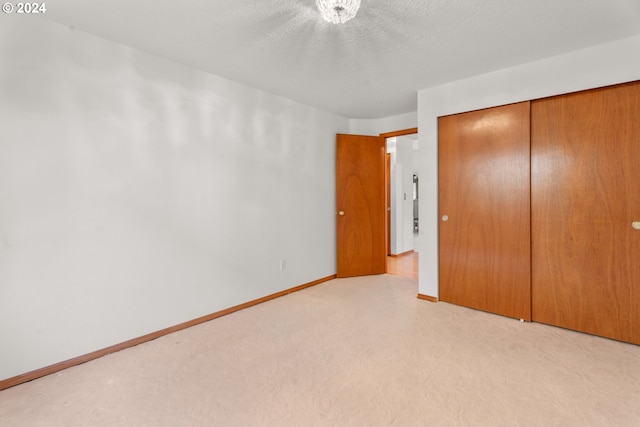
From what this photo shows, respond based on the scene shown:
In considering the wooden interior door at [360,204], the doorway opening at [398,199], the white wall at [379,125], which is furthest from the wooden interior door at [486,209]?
the doorway opening at [398,199]

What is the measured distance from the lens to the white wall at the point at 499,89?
2.40m

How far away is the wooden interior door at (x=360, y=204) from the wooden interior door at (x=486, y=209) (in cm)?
126

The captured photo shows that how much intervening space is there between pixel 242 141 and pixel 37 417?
100 inches

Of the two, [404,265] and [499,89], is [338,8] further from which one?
[404,265]

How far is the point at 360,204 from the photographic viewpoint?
4434mm

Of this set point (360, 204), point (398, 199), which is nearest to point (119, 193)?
point (360, 204)

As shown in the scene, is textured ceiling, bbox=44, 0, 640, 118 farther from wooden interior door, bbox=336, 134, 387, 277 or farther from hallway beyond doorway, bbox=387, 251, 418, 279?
hallway beyond doorway, bbox=387, 251, 418, 279

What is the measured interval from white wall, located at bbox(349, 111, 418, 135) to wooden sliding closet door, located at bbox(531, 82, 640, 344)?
180cm

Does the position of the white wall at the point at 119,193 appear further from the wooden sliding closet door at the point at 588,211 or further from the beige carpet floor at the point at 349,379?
the wooden sliding closet door at the point at 588,211

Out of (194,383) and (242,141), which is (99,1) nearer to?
(242,141)

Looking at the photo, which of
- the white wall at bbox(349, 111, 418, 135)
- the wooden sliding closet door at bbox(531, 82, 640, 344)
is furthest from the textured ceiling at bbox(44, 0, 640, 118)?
the white wall at bbox(349, 111, 418, 135)

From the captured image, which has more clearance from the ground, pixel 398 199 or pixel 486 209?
pixel 398 199

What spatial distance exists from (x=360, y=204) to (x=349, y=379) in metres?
2.81

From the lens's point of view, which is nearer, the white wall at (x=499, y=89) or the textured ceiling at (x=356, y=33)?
the textured ceiling at (x=356, y=33)
